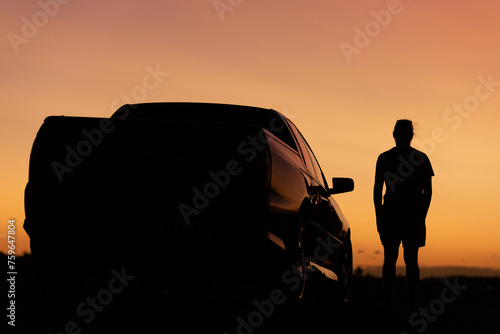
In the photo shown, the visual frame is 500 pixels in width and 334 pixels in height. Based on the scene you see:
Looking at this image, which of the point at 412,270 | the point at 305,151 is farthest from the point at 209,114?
the point at 412,270

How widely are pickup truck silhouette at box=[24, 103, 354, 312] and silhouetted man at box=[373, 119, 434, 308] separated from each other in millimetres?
2886

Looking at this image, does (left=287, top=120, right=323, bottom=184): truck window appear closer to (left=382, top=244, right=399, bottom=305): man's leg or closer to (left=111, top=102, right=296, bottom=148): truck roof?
(left=111, top=102, right=296, bottom=148): truck roof

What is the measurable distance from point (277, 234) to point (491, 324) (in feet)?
12.5

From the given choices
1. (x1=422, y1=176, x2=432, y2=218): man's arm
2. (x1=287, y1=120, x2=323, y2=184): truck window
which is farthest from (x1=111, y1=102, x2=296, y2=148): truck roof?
(x1=422, y1=176, x2=432, y2=218): man's arm

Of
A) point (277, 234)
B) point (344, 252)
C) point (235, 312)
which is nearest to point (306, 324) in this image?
point (235, 312)

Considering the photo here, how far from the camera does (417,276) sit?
8.57 m

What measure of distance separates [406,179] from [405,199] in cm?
23

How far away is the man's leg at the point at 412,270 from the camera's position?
8477 millimetres

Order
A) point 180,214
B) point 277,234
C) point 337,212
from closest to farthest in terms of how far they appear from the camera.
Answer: point 180,214 < point 277,234 < point 337,212

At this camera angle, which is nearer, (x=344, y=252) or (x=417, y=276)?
(x=417, y=276)

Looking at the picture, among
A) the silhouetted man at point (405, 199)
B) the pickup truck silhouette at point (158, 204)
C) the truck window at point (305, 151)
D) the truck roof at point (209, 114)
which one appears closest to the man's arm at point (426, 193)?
the silhouetted man at point (405, 199)

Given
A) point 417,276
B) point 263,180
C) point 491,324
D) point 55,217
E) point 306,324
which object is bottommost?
point 491,324

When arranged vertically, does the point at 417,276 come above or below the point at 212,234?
below

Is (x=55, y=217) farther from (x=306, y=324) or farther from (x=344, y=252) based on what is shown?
(x=344, y=252)
